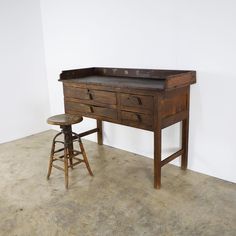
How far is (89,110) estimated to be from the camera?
108 inches

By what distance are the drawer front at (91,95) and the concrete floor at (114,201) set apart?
778mm

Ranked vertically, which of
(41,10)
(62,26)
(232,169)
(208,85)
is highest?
(41,10)

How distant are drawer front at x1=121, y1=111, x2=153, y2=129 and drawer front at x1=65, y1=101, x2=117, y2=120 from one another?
12cm

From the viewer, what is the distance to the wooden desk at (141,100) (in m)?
2.26

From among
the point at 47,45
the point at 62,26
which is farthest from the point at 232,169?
the point at 47,45

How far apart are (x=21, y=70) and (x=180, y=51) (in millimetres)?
2446

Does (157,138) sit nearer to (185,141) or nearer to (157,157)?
(157,157)

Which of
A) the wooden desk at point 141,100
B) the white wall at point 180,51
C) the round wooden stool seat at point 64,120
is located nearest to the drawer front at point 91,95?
the wooden desk at point 141,100

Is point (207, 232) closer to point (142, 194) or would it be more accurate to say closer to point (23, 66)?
point (142, 194)

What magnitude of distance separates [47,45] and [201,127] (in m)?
2.66

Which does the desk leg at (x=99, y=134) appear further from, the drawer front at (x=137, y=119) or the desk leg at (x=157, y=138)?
the desk leg at (x=157, y=138)

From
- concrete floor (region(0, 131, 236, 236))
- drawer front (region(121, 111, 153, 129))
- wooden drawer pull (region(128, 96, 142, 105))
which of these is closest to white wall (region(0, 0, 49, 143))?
concrete floor (region(0, 131, 236, 236))

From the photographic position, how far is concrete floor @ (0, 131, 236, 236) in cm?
196

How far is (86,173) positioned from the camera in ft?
9.27
